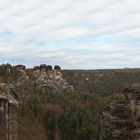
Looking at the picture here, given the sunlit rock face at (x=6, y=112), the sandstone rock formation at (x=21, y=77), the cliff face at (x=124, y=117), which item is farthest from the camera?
the sandstone rock formation at (x=21, y=77)

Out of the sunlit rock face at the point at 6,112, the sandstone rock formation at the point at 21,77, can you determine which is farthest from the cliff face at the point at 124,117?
the sandstone rock formation at the point at 21,77

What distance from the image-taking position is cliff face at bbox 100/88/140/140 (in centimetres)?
4903

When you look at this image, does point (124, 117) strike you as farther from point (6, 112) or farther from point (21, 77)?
point (21, 77)

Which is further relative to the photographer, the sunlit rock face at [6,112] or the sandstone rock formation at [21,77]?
the sandstone rock formation at [21,77]

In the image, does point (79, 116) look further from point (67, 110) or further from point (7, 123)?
point (7, 123)

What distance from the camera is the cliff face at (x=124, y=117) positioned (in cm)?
4903

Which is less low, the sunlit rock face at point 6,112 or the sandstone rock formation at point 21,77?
the sandstone rock formation at point 21,77

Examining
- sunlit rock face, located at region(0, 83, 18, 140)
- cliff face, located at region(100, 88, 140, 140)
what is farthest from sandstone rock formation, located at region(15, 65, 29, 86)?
cliff face, located at region(100, 88, 140, 140)

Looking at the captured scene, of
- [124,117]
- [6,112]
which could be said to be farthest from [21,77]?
[124,117]

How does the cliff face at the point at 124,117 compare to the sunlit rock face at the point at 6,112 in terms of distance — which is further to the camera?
the sunlit rock face at the point at 6,112

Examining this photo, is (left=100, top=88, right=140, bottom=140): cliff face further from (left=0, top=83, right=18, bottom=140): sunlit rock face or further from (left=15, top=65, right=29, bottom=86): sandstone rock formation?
(left=15, top=65, right=29, bottom=86): sandstone rock formation

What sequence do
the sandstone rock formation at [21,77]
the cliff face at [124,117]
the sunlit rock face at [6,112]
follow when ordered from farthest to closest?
the sandstone rock formation at [21,77]
the sunlit rock face at [6,112]
the cliff face at [124,117]

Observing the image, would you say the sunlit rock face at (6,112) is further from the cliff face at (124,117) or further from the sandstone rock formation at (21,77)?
the sandstone rock formation at (21,77)

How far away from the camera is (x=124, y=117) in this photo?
166 feet
